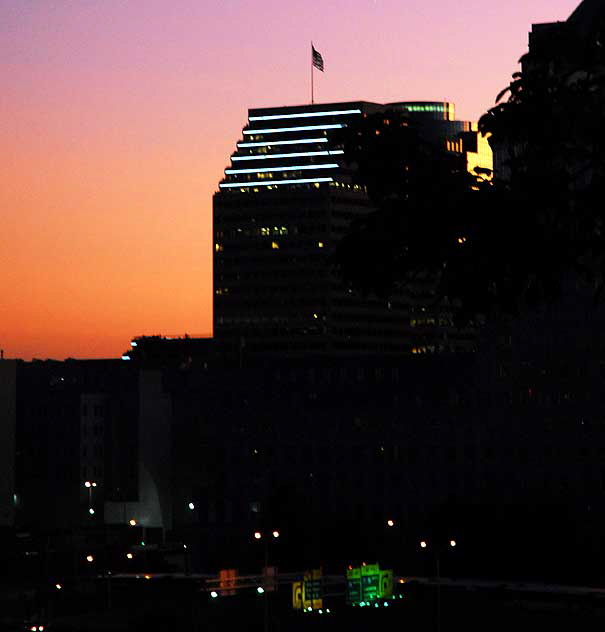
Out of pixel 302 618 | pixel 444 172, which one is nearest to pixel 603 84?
pixel 444 172

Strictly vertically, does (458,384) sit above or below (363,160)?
above

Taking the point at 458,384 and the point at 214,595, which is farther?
the point at 458,384

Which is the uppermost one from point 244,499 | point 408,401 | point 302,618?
point 408,401

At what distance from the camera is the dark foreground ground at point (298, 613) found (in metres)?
113

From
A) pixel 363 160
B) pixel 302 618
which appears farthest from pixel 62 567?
pixel 363 160

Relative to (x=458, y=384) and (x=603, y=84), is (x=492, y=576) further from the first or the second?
(x=603, y=84)

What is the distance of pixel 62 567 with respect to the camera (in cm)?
18575

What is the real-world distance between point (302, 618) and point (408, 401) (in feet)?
276

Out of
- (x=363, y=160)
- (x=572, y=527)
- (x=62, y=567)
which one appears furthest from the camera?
(x=62, y=567)

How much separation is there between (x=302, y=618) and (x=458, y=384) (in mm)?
83859

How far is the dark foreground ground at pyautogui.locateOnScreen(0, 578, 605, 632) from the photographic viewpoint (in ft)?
371

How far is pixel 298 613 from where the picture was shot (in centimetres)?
11869

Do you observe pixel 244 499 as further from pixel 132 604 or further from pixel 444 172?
pixel 444 172

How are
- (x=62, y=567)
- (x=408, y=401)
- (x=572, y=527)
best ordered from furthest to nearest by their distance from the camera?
(x=408, y=401), (x=62, y=567), (x=572, y=527)
